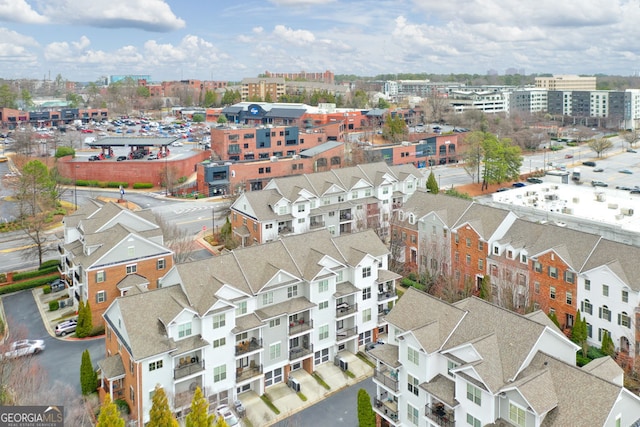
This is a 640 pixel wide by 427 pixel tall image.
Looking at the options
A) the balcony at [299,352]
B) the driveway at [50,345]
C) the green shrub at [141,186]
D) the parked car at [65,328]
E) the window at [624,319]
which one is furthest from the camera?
the green shrub at [141,186]

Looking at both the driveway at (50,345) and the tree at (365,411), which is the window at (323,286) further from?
the driveway at (50,345)

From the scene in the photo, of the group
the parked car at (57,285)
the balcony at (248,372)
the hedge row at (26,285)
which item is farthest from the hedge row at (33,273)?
the balcony at (248,372)

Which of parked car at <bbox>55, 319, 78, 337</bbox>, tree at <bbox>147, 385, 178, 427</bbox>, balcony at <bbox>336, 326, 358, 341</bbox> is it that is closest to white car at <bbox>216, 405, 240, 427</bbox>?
tree at <bbox>147, 385, 178, 427</bbox>

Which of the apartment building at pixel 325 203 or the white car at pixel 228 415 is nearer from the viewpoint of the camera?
the white car at pixel 228 415

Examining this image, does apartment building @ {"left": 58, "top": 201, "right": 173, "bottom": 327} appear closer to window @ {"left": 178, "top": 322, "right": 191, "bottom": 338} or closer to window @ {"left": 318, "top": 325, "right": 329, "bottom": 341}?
window @ {"left": 178, "top": 322, "right": 191, "bottom": 338}

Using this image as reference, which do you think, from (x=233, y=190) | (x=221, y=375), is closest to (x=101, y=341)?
(x=221, y=375)

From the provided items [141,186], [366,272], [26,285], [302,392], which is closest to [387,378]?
[302,392]

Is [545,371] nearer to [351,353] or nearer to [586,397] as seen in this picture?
[586,397]
